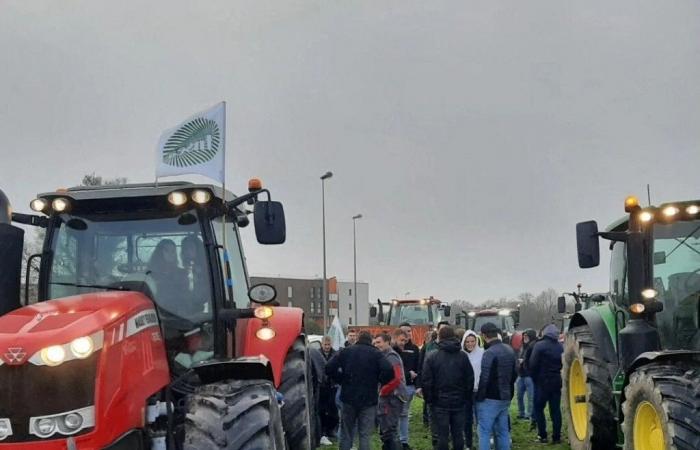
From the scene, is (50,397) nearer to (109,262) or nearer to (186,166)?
(109,262)

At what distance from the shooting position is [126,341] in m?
4.99

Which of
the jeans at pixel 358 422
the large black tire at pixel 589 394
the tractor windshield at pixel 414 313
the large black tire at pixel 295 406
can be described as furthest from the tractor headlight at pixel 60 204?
the tractor windshield at pixel 414 313

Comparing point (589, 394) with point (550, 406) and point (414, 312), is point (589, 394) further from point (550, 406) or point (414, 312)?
point (414, 312)

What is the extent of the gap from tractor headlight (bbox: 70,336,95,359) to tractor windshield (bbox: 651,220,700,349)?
5166 millimetres

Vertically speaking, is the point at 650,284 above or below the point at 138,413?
above

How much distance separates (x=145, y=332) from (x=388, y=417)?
17.5 ft

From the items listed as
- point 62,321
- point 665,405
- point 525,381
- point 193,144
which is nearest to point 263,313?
point 193,144

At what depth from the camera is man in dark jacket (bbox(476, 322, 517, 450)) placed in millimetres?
9344

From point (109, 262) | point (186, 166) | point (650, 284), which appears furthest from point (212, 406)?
point (650, 284)

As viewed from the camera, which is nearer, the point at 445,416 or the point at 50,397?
the point at 50,397

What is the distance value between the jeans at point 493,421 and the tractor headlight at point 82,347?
19.3ft

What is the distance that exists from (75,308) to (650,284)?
16.9 feet

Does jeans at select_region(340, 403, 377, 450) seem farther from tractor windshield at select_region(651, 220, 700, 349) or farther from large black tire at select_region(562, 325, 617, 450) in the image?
tractor windshield at select_region(651, 220, 700, 349)

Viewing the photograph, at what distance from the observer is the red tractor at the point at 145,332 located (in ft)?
14.9
